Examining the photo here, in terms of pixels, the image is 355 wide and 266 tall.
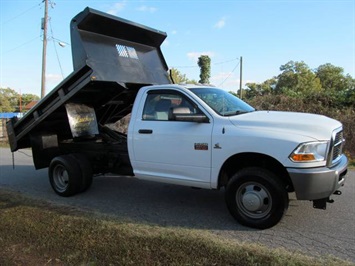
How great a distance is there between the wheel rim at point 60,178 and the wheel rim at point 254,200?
11.5 feet

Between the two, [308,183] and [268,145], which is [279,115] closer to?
[268,145]

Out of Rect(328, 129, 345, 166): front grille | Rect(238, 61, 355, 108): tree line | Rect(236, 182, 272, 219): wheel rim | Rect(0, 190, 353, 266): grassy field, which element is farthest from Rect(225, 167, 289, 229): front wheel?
Rect(238, 61, 355, 108): tree line

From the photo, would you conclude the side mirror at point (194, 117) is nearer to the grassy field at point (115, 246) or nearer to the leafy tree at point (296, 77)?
the grassy field at point (115, 246)

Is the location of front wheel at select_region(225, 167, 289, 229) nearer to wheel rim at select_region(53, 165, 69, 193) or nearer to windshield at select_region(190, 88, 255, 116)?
windshield at select_region(190, 88, 255, 116)

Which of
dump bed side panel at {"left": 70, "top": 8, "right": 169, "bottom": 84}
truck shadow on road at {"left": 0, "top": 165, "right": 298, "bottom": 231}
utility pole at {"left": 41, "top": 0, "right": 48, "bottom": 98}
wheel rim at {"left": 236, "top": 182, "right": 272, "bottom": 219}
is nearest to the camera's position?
wheel rim at {"left": 236, "top": 182, "right": 272, "bottom": 219}

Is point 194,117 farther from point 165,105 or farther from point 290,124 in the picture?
point 290,124

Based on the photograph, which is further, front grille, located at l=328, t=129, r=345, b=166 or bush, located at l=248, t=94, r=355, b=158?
bush, located at l=248, t=94, r=355, b=158

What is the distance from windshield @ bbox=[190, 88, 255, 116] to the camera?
5301mm

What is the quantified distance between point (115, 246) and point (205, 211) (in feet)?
6.21

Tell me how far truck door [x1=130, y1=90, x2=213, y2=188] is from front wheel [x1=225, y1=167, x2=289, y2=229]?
18.1 inches

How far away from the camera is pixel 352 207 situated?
5633 mm

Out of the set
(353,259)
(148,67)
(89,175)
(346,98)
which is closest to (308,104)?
(346,98)

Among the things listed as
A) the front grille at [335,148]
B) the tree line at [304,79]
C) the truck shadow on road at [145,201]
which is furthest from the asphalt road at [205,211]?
the tree line at [304,79]

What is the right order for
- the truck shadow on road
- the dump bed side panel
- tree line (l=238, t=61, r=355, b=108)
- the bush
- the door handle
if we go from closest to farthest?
the truck shadow on road → the door handle → the dump bed side panel → the bush → tree line (l=238, t=61, r=355, b=108)
